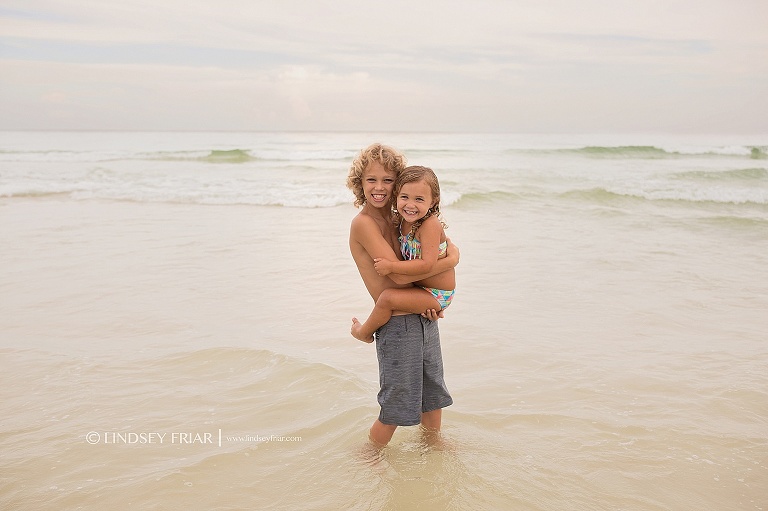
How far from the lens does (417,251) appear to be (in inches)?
123

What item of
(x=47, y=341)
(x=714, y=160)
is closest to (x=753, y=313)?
(x=47, y=341)

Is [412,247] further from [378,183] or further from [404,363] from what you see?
[404,363]

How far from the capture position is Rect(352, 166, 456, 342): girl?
2979mm

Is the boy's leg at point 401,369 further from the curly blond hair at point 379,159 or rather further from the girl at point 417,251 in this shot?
the curly blond hair at point 379,159

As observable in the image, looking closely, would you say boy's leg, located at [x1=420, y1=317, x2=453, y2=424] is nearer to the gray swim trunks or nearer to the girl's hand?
the gray swim trunks

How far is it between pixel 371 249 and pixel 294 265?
480cm

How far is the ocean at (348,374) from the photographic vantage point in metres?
3.15

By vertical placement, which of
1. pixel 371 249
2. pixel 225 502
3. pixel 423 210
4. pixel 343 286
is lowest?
pixel 225 502

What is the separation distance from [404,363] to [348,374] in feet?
4.55

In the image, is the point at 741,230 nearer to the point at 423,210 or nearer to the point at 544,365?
the point at 544,365

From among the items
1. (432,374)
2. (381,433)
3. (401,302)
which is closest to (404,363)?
(432,374)

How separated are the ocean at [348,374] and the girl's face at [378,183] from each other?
1.46 metres

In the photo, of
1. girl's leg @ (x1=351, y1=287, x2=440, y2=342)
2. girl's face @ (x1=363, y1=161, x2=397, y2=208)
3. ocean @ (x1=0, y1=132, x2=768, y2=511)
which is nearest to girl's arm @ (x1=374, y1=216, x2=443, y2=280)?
girl's leg @ (x1=351, y1=287, x2=440, y2=342)

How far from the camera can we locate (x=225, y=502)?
9.81 ft
